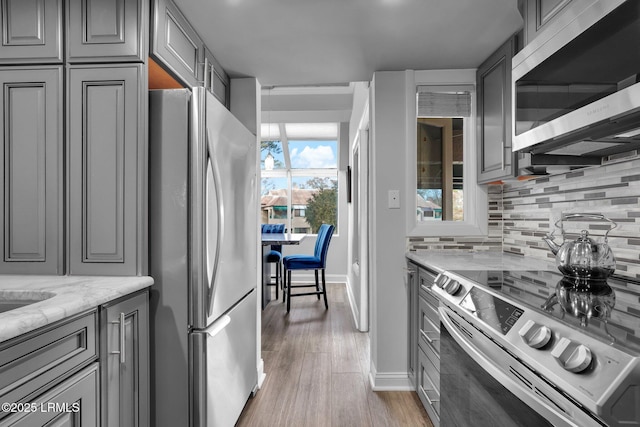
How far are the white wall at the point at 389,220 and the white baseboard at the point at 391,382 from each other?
52 millimetres

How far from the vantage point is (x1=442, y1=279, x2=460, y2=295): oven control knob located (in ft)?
4.88

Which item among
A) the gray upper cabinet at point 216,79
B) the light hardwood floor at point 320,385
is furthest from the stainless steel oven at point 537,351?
the gray upper cabinet at point 216,79

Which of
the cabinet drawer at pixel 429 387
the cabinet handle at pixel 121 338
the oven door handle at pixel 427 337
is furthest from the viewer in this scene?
the oven door handle at pixel 427 337

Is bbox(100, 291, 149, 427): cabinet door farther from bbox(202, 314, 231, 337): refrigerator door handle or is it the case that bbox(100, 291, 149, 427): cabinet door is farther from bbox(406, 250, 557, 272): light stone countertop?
bbox(406, 250, 557, 272): light stone countertop

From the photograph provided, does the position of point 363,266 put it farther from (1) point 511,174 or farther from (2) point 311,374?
(1) point 511,174

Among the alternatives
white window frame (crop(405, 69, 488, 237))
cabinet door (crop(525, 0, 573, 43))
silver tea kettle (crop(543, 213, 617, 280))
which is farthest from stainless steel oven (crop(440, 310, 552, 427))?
cabinet door (crop(525, 0, 573, 43))

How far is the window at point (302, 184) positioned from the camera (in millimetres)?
6492

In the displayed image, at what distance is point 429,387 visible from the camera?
2.01 metres

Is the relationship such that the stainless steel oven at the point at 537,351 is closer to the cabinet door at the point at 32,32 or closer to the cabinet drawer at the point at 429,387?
→ the cabinet drawer at the point at 429,387

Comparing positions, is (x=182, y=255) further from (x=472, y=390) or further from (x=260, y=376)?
(x=260, y=376)

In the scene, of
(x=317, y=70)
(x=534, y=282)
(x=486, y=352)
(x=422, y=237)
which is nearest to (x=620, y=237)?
(x=534, y=282)

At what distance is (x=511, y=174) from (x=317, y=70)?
1419mm

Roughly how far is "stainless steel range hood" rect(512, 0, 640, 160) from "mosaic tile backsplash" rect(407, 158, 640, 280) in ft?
0.55

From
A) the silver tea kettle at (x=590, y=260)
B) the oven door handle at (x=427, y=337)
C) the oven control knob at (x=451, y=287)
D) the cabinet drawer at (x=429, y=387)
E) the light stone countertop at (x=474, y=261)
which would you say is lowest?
the cabinet drawer at (x=429, y=387)
